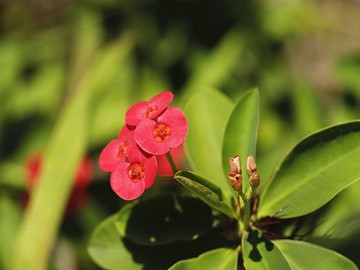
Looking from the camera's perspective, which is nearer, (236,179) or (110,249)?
(236,179)

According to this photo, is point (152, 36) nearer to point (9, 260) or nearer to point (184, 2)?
point (184, 2)

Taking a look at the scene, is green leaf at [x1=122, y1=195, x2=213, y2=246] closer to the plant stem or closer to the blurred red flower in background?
the plant stem

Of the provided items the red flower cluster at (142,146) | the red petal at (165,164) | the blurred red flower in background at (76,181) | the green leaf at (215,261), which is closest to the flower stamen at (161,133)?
the red flower cluster at (142,146)

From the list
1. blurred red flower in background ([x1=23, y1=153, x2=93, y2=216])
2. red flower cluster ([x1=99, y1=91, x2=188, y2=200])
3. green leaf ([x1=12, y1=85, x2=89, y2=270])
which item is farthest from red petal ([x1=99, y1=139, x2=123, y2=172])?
blurred red flower in background ([x1=23, y1=153, x2=93, y2=216])

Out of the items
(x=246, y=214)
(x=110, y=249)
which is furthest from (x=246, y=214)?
(x=110, y=249)

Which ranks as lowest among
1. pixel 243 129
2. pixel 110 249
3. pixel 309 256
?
pixel 309 256

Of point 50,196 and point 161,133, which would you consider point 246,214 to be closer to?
point 161,133
